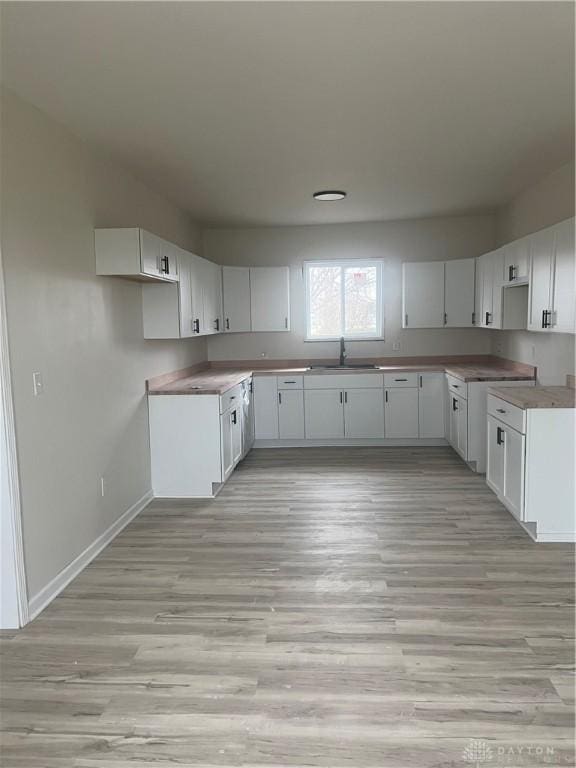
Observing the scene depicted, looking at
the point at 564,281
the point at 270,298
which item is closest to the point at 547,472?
the point at 564,281

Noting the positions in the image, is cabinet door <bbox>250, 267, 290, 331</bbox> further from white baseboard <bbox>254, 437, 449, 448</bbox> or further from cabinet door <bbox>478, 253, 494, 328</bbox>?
cabinet door <bbox>478, 253, 494, 328</bbox>

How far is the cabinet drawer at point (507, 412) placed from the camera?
3643mm

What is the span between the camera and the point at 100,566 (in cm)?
339

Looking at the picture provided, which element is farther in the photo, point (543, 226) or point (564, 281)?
point (543, 226)

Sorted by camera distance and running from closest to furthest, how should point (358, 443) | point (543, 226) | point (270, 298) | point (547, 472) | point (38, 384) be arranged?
1. point (38, 384)
2. point (547, 472)
3. point (543, 226)
4. point (358, 443)
5. point (270, 298)

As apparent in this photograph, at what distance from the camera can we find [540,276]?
4.09 metres

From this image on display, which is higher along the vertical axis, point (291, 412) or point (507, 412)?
point (507, 412)

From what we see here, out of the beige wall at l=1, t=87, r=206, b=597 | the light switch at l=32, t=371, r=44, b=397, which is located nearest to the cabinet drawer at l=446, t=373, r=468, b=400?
the beige wall at l=1, t=87, r=206, b=597

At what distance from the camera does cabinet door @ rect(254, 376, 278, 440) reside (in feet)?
20.6

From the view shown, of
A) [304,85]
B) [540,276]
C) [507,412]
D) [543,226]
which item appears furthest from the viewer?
[543,226]

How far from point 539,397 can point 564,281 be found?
80 cm

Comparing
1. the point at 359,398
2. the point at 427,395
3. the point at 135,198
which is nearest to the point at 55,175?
the point at 135,198

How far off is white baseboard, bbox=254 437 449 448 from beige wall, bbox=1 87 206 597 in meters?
2.32

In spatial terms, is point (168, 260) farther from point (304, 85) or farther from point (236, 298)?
point (236, 298)
